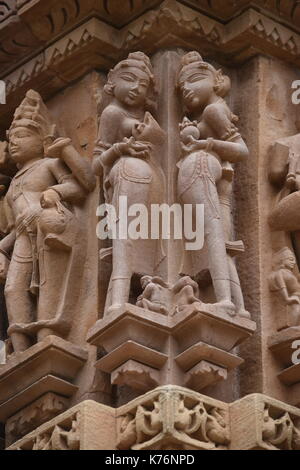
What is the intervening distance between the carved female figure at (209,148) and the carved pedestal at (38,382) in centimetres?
80

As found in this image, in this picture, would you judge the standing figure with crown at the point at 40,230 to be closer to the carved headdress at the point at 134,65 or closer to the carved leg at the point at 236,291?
the carved headdress at the point at 134,65

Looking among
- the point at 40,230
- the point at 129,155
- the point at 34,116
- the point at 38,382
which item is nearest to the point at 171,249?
the point at 129,155

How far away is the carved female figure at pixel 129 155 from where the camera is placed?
10523mm

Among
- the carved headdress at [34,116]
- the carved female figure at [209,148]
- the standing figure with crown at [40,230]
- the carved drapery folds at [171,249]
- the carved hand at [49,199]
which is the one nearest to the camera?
the carved drapery folds at [171,249]

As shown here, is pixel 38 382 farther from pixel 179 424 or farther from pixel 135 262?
pixel 179 424

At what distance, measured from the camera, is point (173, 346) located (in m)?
10.2

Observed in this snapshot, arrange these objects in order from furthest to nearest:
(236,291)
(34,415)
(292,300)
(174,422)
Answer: (34,415), (292,300), (236,291), (174,422)

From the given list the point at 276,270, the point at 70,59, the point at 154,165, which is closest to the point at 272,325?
the point at 276,270

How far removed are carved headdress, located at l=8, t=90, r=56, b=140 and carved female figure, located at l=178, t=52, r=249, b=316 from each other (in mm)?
821

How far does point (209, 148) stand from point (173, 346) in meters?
1.04

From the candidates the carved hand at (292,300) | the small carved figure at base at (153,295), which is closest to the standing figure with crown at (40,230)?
the small carved figure at base at (153,295)

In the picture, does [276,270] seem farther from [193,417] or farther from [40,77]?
[40,77]

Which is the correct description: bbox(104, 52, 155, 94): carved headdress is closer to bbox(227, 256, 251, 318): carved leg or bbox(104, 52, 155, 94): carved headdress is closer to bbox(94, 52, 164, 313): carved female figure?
bbox(94, 52, 164, 313): carved female figure

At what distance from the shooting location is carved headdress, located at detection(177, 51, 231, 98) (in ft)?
36.1
